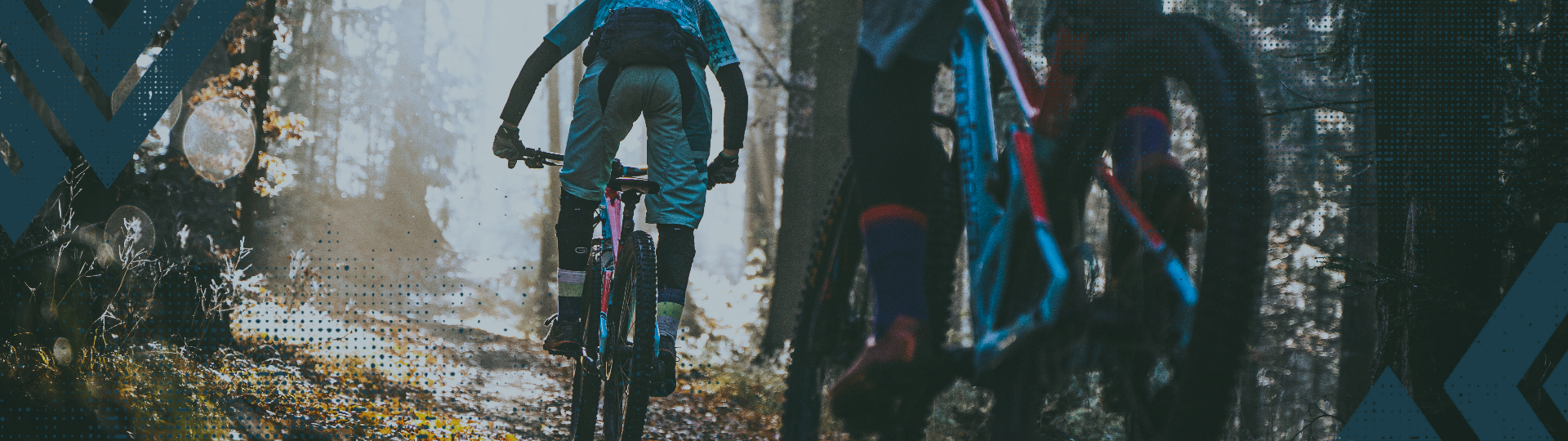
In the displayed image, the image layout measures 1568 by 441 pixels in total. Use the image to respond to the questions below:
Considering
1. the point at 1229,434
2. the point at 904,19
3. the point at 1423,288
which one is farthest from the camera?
the point at 1229,434

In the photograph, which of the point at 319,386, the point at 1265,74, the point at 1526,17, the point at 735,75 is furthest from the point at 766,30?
the point at 1526,17

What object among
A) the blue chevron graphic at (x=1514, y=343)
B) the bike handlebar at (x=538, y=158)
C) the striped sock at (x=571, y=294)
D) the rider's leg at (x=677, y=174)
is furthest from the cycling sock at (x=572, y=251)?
the blue chevron graphic at (x=1514, y=343)

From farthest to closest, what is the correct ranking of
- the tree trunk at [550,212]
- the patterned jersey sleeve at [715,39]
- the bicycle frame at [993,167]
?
the tree trunk at [550,212] → the patterned jersey sleeve at [715,39] → the bicycle frame at [993,167]

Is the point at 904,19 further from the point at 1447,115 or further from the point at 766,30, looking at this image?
the point at 766,30

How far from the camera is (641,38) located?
267 centimetres

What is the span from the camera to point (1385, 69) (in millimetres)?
2762

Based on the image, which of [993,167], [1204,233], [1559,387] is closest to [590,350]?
[993,167]

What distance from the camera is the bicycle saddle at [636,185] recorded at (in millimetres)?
2473

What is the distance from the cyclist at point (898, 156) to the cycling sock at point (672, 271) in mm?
1173

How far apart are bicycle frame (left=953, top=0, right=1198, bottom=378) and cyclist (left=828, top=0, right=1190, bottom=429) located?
0.06 meters

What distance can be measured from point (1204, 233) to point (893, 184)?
0.51 meters

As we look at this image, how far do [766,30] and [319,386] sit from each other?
2907mm

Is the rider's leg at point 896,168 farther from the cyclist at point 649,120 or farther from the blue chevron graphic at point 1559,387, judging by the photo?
the blue chevron graphic at point 1559,387

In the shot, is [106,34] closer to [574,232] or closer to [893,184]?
[574,232]
